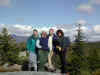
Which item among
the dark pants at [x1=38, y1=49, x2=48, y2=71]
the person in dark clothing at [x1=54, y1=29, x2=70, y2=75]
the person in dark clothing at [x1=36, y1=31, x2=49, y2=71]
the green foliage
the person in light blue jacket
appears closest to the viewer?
the person in dark clothing at [x1=54, y1=29, x2=70, y2=75]

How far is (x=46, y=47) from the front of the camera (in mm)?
10578

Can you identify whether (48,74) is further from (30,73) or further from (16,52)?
(16,52)

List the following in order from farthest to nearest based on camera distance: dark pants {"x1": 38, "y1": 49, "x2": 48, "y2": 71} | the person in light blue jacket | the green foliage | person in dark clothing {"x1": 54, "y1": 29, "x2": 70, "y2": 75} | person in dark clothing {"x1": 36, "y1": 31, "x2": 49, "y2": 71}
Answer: the green foliage
dark pants {"x1": 38, "y1": 49, "x2": 48, "y2": 71}
the person in light blue jacket
person in dark clothing {"x1": 36, "y1": 31, "x2": 49, "y2": 71}
person in dark clothing {"x1": 54, "y1": 29, "x2": 70, "y2": 75}

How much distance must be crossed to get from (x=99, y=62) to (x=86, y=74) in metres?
10.5

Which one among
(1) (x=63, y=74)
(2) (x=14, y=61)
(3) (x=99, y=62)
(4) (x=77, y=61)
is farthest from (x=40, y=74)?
(3) (x=99, y=62)

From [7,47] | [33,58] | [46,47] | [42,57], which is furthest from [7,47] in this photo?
[46,47]

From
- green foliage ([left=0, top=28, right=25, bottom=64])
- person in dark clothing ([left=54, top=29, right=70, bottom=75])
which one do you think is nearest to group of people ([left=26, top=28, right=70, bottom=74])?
person in dark clothing ([left=54, top=29, right=70, bottom=75])

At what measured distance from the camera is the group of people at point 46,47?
10.3 metres

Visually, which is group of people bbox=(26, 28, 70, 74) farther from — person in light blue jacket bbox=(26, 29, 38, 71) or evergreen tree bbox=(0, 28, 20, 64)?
evergreen tree bbox=(0, 28, 20, 64)

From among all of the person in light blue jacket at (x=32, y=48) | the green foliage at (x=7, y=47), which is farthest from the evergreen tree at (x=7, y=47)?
the person in light blue jacket at (x=32, y=48)

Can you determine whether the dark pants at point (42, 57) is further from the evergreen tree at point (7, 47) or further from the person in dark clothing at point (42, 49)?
the evergreen tree at point (7, 47)

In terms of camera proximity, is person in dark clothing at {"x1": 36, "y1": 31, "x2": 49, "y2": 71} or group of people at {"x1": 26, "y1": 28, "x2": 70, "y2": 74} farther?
person in dark clothing at {"x1": 36, "y1": 31, "x2": 49, "y2": 71}

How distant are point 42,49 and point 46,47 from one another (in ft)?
0.82

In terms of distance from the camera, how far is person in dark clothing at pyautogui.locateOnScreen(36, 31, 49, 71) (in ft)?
34.0
